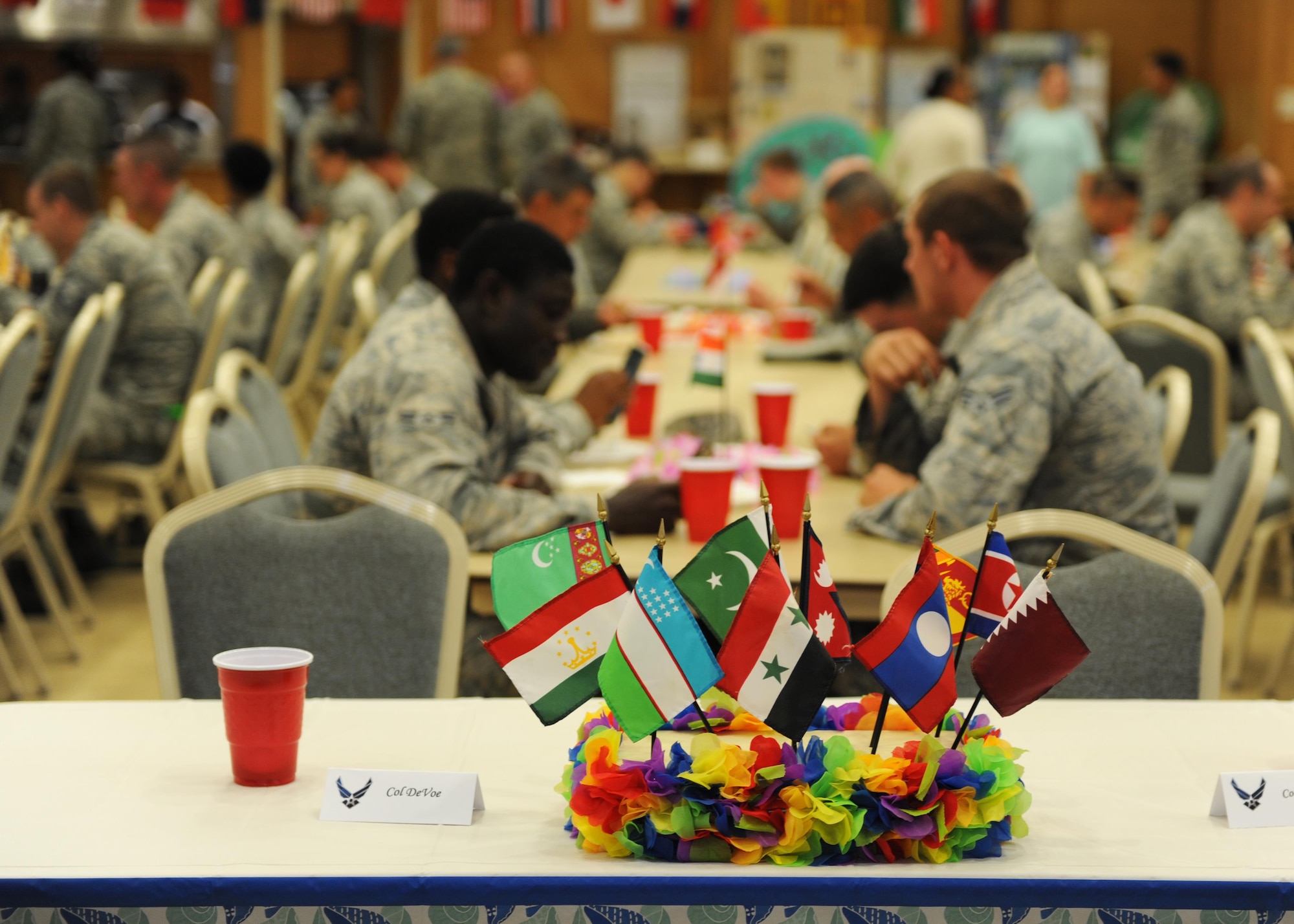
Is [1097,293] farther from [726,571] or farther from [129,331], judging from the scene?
[726,571]

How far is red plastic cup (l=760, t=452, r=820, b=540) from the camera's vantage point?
2529mm

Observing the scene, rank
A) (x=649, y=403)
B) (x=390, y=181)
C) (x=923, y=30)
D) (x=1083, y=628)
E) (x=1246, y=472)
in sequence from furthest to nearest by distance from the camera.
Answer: (x=923, y=30), (x=390, y=181), (x=649, y=403), (x=1246, y=472), (x=1083, y=628)

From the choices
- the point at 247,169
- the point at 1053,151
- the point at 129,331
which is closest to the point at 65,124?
the point at 247,169

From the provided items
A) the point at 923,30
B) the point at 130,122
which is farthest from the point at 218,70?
the point at 923,30

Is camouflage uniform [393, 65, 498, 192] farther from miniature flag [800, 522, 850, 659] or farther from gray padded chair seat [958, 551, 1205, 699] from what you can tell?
miniature flag [800, 522, 850, 659]

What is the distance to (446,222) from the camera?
334 centimetres

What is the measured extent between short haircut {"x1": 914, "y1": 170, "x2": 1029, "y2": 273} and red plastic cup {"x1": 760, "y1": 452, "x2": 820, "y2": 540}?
21.3 inches

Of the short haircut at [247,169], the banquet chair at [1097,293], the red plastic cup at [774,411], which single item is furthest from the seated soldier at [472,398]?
the short haircut at [247,169]

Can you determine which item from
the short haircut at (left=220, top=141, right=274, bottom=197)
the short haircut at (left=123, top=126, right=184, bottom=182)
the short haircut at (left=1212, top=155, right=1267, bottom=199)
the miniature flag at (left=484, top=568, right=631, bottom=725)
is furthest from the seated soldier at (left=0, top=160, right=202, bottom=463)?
the short haircut at (left=1212, top=155, right=1267, bottom=199)

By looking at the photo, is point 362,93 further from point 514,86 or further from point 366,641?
point 366,641

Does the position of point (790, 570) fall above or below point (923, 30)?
below

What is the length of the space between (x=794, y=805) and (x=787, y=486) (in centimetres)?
124

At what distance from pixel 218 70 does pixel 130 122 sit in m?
0.82

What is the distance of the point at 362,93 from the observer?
43.1ft
